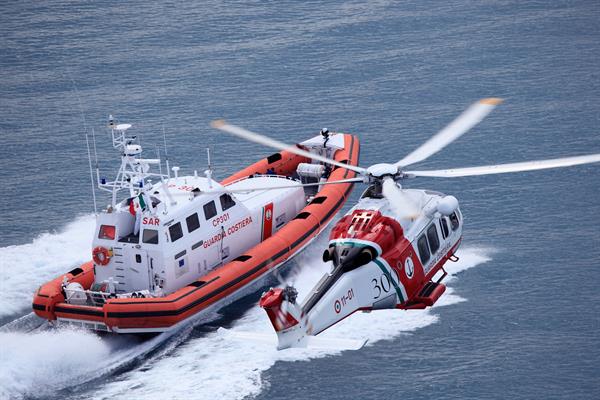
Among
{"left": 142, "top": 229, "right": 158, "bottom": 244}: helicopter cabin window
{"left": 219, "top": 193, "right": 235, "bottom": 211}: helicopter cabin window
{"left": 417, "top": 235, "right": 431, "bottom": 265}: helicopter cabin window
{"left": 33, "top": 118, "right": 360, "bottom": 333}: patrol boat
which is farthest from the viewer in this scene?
{"left": 219, "top": 193, "right": 235, "bottom": 211}: helicopter cabin window

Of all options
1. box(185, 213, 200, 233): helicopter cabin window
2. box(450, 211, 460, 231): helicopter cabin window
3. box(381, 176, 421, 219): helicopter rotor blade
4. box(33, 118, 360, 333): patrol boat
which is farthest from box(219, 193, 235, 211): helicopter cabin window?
box(450, 211, 460, 231): helicopter cabin window

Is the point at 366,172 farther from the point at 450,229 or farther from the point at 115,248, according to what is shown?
the point at 115,248

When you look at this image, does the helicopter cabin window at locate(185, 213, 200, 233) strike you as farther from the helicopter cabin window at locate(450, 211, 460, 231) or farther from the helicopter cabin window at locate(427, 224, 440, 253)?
the helicopter cabin window at locate(450, 211, 460, 231)

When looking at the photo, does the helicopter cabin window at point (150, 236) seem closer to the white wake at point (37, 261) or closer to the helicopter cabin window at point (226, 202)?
the helicopter cabin window at point (226, 202)

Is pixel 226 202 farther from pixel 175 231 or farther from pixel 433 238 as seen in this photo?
pixel 433 238

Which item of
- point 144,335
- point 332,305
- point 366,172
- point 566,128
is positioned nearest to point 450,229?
point 366,172

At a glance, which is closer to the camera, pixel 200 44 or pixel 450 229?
pixel 450 229
